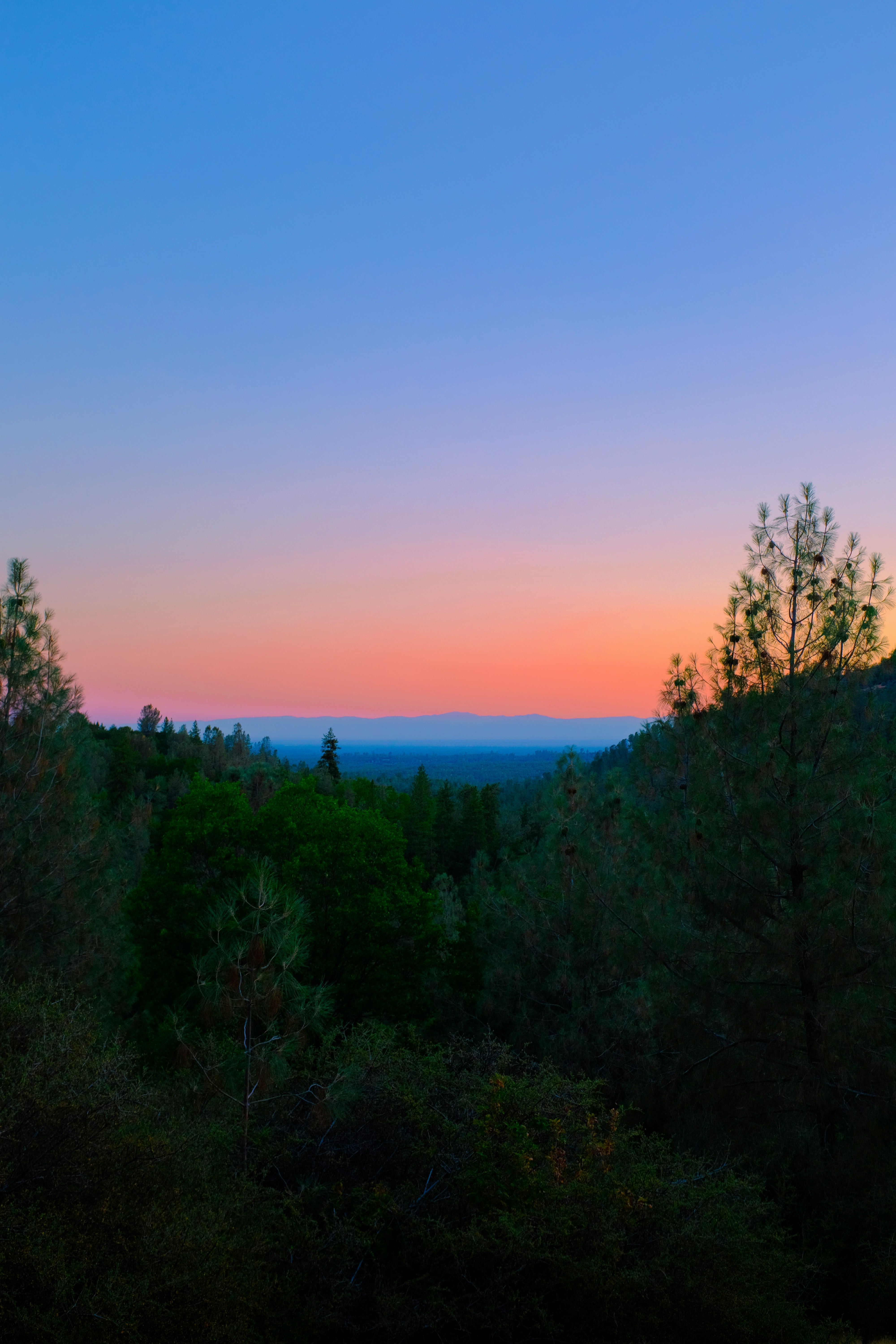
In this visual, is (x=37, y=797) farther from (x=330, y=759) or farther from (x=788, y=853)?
(x=330, y=759)

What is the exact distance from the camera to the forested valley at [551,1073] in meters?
7.53

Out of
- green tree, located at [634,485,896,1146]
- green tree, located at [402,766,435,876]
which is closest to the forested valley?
green tree, located at [634,485,896,1146]

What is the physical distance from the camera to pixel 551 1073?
35.8 feet

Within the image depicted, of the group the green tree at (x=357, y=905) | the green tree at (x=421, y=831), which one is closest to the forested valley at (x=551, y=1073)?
the green tree at (x=357, y=905)

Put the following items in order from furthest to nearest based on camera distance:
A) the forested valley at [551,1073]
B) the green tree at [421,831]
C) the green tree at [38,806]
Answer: the green tree at [421,831]
the green tree at [38,806]
the forested valley at [551,1073]

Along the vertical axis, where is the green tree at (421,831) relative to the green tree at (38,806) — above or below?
below

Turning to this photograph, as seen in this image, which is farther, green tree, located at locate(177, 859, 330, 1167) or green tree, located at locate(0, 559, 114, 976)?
green tree, located at locate(0, 559, 114, 976)

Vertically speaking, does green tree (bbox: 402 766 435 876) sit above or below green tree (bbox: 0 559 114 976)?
below

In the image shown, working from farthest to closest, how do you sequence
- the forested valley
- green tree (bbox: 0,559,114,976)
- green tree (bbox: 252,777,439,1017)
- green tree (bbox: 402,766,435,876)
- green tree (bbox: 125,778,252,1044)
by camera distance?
green tree (bbox: 402,766,435,876), green tree (bbox: 252,777,439,1017), green tree (bbox: 125,778,252,1044), green tree (bbox: 0,559,114,976), the forested valley

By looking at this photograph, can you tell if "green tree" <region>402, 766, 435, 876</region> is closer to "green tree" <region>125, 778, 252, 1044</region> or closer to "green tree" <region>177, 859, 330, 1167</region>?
"green tree" <region>125, 778, 252, 1044</region>

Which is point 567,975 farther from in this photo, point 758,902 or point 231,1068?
point 231,1068

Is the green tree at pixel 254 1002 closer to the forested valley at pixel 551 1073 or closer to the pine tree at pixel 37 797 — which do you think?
the forested valley at pixel 551 1073

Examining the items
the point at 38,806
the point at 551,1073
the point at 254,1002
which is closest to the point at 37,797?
the point at 38,806

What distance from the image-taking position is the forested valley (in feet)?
24.7
